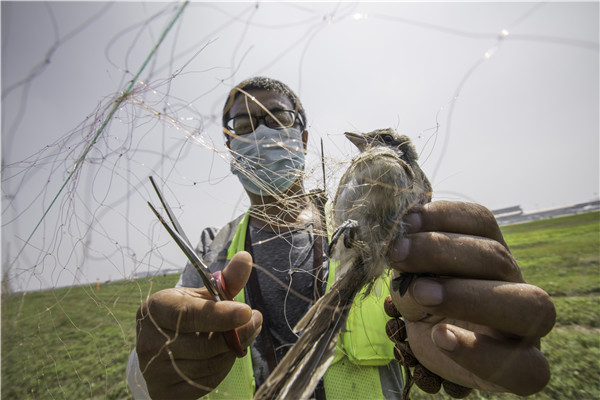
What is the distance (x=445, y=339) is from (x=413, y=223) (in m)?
0.50

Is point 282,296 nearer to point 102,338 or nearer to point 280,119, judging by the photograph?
point 280,119

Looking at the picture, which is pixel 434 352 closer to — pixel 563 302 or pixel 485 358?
pixel 485 358

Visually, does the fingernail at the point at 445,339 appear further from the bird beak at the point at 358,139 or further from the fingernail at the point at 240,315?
the bird beak at the point at 358,139

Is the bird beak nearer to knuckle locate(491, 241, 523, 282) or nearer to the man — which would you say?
the man

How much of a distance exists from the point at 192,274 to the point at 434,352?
2.06 metres

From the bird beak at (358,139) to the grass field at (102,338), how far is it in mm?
975

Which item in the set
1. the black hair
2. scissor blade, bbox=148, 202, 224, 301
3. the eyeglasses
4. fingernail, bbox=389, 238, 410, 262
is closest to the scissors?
scissor blade, bbox=148, 202, 224, 301

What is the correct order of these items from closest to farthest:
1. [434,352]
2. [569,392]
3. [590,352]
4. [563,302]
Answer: [434,352], [569,392], [590,352], [563,302]

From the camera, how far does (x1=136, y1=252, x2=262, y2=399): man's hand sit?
1.13m

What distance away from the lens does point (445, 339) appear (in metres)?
1.06

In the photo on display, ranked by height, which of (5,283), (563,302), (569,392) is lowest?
(563,302)

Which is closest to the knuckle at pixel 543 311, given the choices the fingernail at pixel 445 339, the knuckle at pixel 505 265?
the knuckle at pixel 505 265

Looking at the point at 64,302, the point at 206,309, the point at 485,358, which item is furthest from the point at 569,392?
the point at 64,302

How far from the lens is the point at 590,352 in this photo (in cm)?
397
